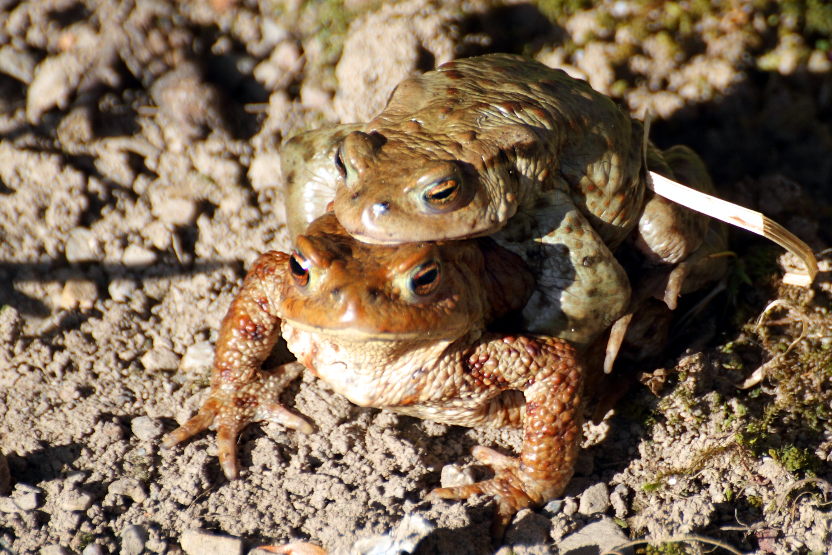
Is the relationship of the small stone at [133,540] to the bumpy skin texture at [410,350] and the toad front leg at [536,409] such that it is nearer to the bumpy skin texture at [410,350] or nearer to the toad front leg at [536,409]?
the bumpy skin texture at [410,350]

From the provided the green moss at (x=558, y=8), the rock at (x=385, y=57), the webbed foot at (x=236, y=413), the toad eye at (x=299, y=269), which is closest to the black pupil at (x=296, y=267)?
the toad eye at (x=299, y=269)

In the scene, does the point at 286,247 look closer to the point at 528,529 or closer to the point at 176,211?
the point at 176,211

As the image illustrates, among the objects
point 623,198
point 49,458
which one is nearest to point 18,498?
point 49,458

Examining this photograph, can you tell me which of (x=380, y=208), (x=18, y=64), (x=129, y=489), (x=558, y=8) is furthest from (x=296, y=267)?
(x=558, y=8)

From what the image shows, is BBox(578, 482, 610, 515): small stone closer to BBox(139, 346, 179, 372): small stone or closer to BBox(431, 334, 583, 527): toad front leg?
BBox(431, 334, 583, 527): toad front leg

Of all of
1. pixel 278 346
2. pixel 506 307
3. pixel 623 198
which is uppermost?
pixel 623 198

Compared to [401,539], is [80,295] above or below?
above

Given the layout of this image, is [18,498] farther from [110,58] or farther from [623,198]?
Answer: [623,198]
